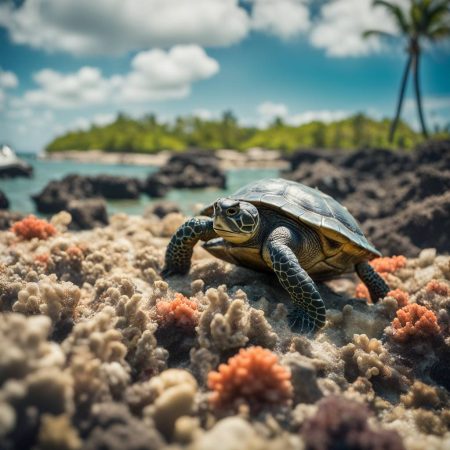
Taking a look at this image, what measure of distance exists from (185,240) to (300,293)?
1.63 metres

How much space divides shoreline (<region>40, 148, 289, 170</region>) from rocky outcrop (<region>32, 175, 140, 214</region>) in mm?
17635

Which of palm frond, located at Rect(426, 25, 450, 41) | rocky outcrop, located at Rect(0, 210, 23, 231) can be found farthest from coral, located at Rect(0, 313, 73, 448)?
palm frond, located at Rect(426, 25, 450, 41)

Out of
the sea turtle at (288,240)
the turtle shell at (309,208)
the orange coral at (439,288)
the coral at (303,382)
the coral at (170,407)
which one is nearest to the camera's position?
the coral at (170,407)

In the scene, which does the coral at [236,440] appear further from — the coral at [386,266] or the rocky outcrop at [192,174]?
the rocky outcrop at [192,174]

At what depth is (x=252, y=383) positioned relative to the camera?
2.29 meters

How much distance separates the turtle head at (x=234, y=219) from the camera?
381 centimetres

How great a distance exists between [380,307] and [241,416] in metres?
2.42

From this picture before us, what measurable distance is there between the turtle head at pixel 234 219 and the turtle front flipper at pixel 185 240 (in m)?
0.57

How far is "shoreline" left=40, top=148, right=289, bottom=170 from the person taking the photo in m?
63.3

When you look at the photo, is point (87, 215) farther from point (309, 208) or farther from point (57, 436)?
point (57, 436)

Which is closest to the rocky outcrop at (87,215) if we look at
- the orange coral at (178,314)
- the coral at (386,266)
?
the coral at (386,266)

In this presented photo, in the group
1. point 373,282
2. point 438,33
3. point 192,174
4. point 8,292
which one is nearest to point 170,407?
point 8,292

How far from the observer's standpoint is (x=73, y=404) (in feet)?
6.75

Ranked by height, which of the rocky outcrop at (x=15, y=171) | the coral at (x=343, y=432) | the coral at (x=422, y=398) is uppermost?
the rocky outcrop at (x=15, y=171)
